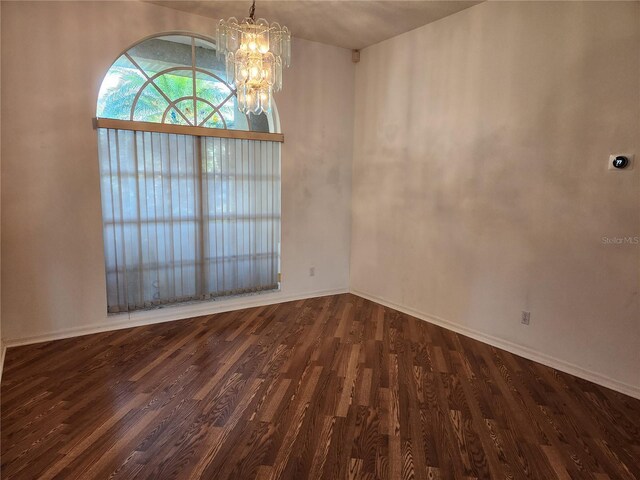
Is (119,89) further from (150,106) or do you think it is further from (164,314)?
(164,314)

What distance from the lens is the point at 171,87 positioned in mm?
3949

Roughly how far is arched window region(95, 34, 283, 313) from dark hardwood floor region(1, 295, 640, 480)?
2.25 ft

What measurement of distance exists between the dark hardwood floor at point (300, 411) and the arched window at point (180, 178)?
27.0 inches

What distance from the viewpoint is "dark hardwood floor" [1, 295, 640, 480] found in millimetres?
2076

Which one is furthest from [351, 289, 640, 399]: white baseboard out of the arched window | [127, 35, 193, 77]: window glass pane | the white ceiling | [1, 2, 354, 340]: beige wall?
[127, 35, 193, 77]: window glass pane

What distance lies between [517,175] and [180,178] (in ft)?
10.2

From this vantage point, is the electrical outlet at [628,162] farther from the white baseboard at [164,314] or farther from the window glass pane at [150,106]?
the window glass pane at [150,106]

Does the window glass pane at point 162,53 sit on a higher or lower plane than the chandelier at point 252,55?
higher

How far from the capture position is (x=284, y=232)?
15.6 feet

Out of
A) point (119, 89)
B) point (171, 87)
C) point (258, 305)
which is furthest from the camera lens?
point (258, 305)

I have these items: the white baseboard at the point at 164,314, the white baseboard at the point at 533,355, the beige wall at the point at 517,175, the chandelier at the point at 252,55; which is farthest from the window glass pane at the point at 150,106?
the white baseboard at the point at 533,355

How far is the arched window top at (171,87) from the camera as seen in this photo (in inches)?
146

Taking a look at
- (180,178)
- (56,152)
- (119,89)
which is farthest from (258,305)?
(119,89)

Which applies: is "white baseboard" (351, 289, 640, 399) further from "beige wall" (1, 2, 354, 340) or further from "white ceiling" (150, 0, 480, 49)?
"beige wall" (1, 2, 354, 340)
